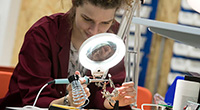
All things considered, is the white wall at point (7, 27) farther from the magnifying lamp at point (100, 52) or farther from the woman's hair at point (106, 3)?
the magnifying lamp at point (100, 52)

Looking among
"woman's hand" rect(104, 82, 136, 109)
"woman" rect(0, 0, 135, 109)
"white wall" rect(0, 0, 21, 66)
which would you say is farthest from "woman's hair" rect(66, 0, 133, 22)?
"white wall" rect(0, 0, 21, 66)

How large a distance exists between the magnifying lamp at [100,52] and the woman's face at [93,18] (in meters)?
0.41

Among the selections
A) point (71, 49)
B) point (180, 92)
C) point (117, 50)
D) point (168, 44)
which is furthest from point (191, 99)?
point (168, 44)

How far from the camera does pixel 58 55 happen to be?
1.37 meters

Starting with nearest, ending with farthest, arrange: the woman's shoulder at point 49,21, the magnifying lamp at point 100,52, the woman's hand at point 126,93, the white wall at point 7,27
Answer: the magnifying lamp at point 100,52, the woman's hand at point 126,93, the woman's shoulder at point 49,21, the white wall at point 7,27

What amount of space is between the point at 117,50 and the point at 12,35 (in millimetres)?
2917

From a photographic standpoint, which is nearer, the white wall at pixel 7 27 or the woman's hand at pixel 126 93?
the woman's hand at pixel 126 93

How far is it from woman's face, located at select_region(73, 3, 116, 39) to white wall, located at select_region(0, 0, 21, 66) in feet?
7.41

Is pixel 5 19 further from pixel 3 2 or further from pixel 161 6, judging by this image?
pixel 161 6

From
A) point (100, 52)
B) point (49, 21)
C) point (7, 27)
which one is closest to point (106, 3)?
point (49, 21)

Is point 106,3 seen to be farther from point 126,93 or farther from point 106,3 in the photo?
point 126,93

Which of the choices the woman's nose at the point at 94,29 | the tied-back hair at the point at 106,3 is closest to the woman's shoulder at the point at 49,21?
the tied-back hair at the point at 106,3

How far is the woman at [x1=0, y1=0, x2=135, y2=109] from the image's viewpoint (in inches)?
46.5

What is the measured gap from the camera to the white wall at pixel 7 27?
335 cm
